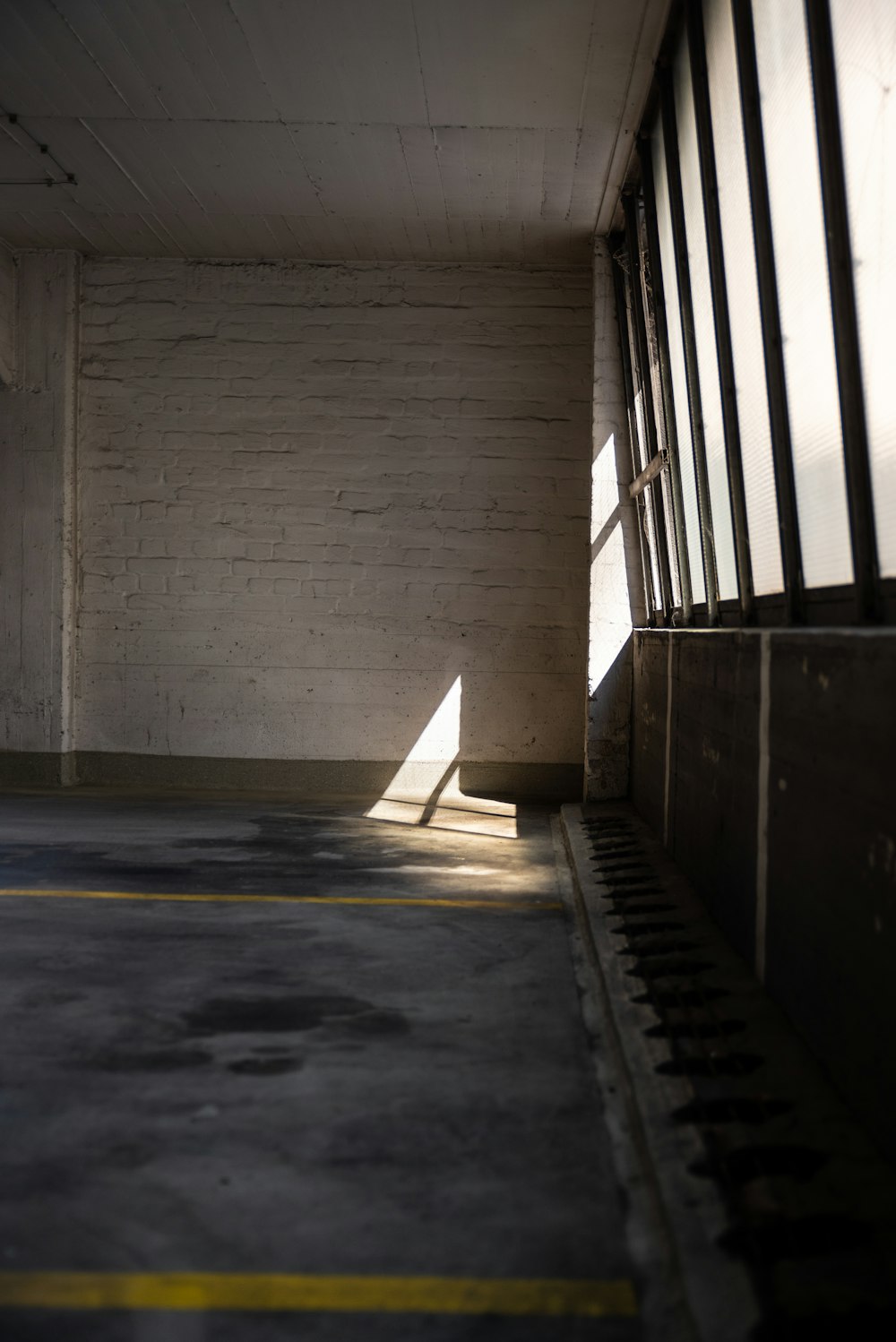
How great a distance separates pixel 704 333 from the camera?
5156mm

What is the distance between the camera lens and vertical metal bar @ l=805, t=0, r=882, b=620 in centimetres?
284

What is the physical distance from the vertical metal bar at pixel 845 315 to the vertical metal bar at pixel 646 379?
147 inches

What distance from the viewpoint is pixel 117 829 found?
6801 mm

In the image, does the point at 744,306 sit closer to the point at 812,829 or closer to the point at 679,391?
the point at 679,391

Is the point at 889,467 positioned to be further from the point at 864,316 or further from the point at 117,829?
the point at 117,829

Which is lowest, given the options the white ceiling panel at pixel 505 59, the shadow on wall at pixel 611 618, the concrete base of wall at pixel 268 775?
the concrete base of wall at pixel 268 775

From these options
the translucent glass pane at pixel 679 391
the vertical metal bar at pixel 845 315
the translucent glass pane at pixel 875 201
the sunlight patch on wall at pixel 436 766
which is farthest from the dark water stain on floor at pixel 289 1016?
the sunlight patch on wall at pixel 436 766

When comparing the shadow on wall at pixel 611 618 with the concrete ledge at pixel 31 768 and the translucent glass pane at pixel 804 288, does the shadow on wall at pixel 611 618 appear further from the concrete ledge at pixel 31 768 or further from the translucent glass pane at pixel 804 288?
the translucent glass pane at pixel 804 288

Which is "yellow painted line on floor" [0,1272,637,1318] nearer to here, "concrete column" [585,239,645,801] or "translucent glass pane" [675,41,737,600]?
"translucent glass pane" [675,41,737,600]

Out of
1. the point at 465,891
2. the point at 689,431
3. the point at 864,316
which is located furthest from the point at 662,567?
the point at 864,316

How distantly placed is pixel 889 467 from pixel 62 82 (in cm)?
531

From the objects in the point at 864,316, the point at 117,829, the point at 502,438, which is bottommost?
the point at 117,829

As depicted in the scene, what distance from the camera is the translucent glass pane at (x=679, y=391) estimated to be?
5844 millimetres

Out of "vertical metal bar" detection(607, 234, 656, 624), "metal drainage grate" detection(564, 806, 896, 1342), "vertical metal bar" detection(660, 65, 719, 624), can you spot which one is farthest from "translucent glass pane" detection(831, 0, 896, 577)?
"vertical metal bar" detection(607, 234, 656, 624)
